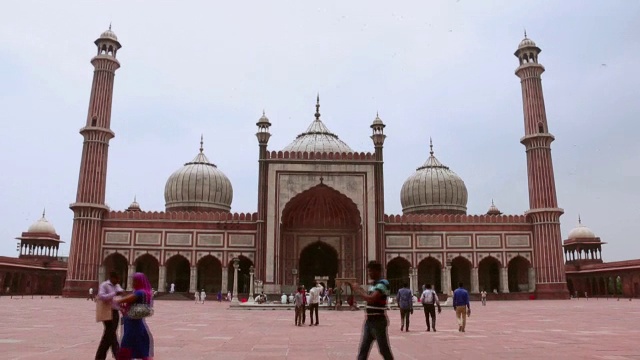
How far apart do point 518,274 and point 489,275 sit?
5.67 feet

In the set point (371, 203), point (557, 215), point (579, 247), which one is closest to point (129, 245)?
point (371, 203)

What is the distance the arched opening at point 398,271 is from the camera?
34.2 meters

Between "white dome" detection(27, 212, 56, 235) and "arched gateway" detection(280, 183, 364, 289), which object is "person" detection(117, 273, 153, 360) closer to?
"arched gateway" detection(280, 183, 364, 289)

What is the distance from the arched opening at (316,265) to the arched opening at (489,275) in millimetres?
9098

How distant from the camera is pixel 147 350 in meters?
5.11

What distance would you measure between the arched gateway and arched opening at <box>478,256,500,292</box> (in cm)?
836

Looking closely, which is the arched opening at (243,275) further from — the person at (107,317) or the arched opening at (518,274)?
the person at (107,317)

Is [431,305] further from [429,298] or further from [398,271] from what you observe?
[398,271]

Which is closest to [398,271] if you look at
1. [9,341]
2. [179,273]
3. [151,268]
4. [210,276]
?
[210,276]

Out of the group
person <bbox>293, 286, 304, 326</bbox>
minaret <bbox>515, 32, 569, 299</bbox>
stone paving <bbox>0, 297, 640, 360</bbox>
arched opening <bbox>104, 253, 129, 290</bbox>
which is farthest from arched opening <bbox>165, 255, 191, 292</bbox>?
stone paving <bbox>0, 297, 640, 360</bbox>

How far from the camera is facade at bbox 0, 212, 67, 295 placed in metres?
38.1

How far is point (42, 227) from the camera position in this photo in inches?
1799

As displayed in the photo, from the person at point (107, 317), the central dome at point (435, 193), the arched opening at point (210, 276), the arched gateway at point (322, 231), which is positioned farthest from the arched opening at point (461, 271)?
the person at point (107, 317)

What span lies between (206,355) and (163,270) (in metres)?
26.0
